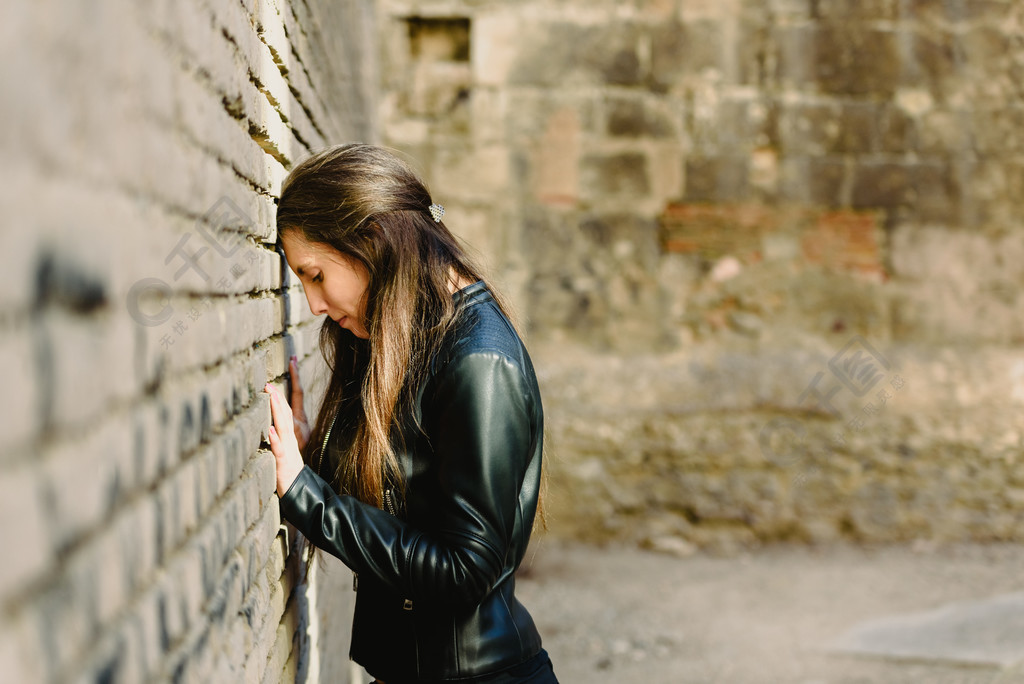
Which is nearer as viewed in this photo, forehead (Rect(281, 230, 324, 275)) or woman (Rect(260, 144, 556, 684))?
woman (Rect(260, 144, 556, 684))

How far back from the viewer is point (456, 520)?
1519mm

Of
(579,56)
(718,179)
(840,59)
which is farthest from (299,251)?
(840,59)

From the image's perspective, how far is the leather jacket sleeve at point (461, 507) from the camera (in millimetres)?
1513

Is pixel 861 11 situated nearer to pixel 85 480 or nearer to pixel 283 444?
pixel 283 444

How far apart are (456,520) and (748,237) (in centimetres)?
466

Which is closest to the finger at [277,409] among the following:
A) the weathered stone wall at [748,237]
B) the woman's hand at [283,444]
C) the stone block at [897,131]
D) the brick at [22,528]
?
the woman's hand at [283,444]

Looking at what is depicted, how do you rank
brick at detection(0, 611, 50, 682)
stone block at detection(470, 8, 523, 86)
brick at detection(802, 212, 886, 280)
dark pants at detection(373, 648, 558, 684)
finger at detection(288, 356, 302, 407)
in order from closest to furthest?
brick at detection(0, 611, 50, 682) → dark pants at detection(373, 648, 558, 684) → finger at detection(288, 356, 302, 407) → stone block at detection(470, 8, 523, 86) → brick at detection(802, 212, 886, 280)

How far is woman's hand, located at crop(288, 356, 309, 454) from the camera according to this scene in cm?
207

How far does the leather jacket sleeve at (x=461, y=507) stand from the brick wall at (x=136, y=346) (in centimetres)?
23

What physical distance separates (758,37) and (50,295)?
5692 millimetres
